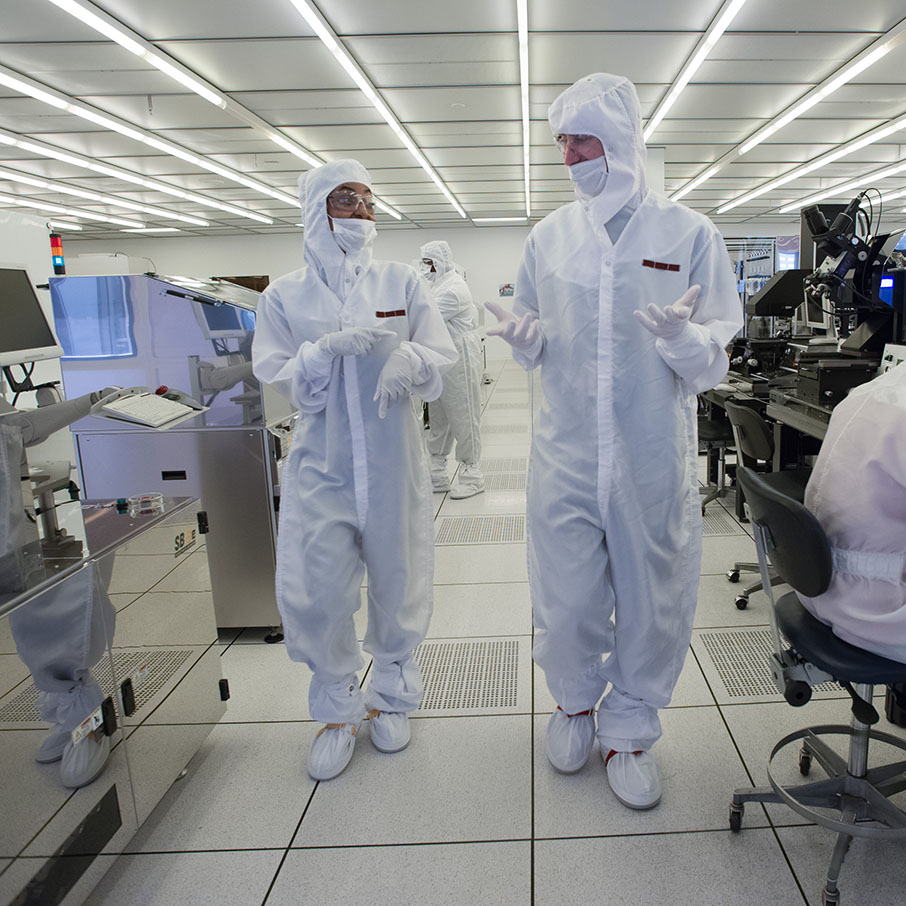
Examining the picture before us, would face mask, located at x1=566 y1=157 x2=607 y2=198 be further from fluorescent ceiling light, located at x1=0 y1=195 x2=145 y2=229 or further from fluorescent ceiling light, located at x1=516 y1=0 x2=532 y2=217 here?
fluorescent ceiling light, located at x1=0 y1=195 x2=145 y2=229

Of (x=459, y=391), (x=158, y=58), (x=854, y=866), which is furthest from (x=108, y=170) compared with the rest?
(x=854, y=866)

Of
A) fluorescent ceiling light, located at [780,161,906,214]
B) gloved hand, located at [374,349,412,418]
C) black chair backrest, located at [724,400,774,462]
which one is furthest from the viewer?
fluorescent ceiling light, located at [780,161,906,214]

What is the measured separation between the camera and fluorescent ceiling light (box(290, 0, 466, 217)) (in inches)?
156

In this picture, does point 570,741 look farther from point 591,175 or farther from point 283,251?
point 283,251

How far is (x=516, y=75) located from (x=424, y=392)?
4.47m

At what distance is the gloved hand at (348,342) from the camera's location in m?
1.51

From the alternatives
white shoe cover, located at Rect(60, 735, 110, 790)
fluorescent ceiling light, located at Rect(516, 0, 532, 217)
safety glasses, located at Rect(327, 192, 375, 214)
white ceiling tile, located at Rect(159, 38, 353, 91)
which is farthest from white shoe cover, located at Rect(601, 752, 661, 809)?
white ceiling tile, located at Rect(159, 38, 353, 91)

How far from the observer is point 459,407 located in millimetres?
4102

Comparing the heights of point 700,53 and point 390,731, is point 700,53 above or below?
above

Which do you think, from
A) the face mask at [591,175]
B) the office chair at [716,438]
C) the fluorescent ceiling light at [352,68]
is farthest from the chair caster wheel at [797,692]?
the fluorescent ceiling light at [352,68]

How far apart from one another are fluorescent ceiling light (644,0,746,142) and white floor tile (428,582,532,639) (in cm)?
376

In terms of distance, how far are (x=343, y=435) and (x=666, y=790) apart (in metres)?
1.12

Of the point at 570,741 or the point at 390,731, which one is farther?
the point at 390,731

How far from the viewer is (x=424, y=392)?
1.72 metres
